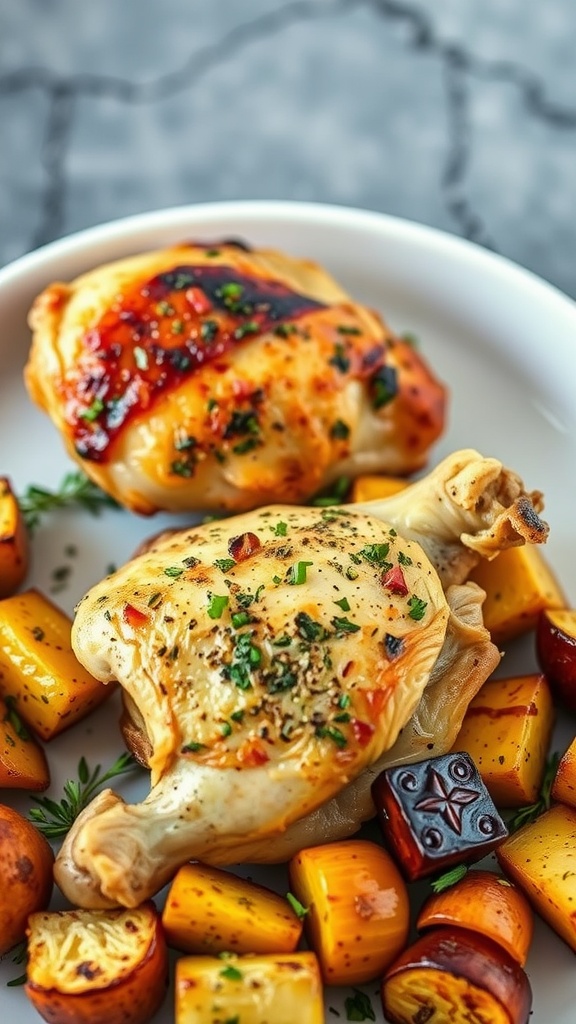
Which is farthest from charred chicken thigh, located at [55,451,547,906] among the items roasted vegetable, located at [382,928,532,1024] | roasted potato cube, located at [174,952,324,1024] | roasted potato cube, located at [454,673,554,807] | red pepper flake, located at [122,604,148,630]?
roasted vegetable, located at [382,928,532,1024]

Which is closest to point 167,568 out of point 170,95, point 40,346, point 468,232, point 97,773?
point 97,773

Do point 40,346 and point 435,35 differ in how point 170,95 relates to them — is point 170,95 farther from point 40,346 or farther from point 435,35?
point 40,346

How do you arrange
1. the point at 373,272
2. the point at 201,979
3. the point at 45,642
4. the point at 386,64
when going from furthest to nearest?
the point at 386,64
the point at 373,272
the point at 45,642
the point at 201,979

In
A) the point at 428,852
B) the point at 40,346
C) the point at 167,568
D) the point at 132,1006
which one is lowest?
the point at 132,1006

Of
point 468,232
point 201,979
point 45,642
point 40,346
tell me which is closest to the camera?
point 201,979

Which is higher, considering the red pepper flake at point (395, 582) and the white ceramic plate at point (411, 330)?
the white ceramic plate at point (411, 330)

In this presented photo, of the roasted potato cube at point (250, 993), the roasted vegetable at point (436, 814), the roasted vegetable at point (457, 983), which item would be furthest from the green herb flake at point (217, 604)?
the roasted vegetable at point (457, 983)

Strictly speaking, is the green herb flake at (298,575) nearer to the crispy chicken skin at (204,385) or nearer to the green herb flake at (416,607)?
the green herb flake at (416,607)

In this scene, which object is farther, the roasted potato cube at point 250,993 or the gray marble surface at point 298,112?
the gray marble surface at point 298,112
